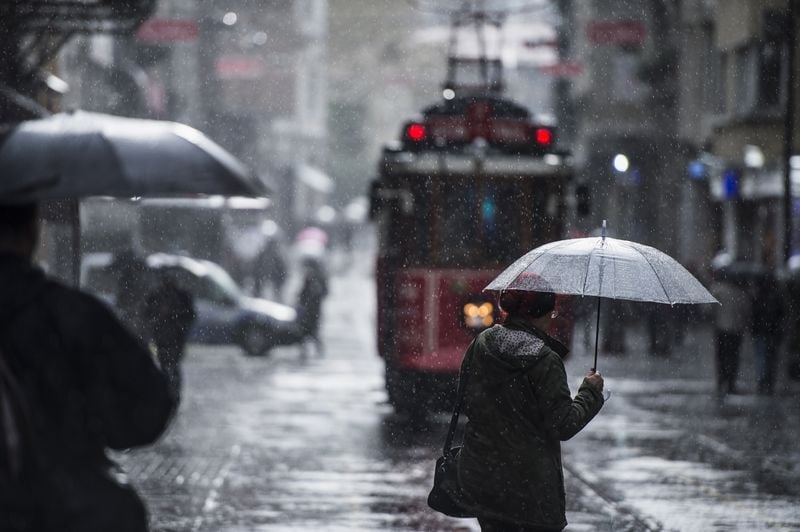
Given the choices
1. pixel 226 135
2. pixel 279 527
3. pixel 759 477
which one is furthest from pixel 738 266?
pixel 226 135

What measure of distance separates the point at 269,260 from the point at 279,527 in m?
33.3

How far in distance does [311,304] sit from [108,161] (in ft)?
70.9

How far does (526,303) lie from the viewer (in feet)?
20.9

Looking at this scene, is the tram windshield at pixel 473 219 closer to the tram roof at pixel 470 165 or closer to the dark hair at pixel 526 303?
the tram roof at pixel 470 165

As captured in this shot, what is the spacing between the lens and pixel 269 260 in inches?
1711

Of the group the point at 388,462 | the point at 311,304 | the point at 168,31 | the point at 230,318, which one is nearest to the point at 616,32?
the point at 168,31

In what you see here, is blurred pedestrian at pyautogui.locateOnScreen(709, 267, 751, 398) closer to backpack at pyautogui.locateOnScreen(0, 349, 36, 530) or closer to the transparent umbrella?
the transparent umbrella

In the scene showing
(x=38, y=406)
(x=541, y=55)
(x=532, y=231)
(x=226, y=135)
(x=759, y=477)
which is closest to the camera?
(x=38, y=406)

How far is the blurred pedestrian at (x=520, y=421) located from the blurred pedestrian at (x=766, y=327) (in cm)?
1374

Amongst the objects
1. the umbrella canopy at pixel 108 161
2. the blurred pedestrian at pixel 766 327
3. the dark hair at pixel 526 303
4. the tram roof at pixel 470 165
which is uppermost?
the umbrella canopy at pixel 108 161

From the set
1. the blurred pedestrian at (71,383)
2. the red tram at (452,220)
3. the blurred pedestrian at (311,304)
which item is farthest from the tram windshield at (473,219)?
the blurred pedestrian at (71,383)

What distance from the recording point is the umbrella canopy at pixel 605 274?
6.62 meters

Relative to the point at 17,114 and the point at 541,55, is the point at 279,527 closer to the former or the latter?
the point at 17,114

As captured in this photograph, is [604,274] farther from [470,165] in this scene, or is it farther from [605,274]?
[470,165]
